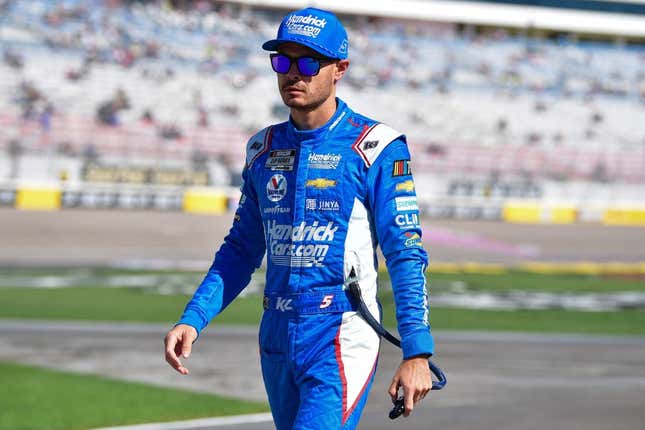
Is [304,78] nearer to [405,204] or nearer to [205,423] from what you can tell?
[405,204]

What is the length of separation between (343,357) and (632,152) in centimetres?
3629

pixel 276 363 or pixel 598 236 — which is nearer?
pixel 276 363

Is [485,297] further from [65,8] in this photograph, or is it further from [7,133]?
[65,8]

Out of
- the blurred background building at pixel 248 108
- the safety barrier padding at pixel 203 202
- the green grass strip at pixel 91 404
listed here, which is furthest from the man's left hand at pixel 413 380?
the safety barrier padding at pixel 203 202

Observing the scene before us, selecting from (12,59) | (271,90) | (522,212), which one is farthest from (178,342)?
(271,90)

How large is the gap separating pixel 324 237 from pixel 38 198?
25230 millimetres

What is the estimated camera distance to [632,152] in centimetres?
3791

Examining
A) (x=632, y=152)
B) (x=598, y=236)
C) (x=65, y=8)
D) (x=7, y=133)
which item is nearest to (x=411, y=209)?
(x=7, y=133)

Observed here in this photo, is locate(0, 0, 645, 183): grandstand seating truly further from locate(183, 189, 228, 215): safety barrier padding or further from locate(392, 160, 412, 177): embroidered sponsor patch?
locate(392, 160, 412, 177): embroidered sponsor patch

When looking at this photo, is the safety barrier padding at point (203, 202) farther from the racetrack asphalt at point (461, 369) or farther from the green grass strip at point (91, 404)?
the green grass strip at point (91, 404)

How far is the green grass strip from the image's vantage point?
Answer: 7562 mm

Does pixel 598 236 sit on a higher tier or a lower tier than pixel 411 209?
lower

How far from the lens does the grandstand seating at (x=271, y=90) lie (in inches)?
1217

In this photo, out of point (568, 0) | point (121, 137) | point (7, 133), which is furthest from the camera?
point (568, 0)
